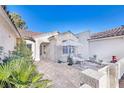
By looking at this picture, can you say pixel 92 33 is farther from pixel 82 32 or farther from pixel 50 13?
pixel 50 13

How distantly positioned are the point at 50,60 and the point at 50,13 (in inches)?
53.8

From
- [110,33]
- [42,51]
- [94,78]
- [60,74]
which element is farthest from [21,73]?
[110,33]

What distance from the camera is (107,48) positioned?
18.7ft

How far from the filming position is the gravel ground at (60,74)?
218 inches

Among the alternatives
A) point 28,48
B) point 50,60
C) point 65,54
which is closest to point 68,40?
point 65,54

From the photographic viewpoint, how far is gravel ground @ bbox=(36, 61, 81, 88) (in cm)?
553

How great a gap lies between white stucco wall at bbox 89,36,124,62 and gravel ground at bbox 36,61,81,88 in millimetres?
806

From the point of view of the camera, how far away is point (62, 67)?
5.70 m

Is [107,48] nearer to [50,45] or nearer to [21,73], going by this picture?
[50,45]

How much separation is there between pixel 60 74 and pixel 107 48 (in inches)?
62.0

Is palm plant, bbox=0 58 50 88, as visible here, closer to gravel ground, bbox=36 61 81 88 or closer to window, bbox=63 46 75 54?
gravel ground, bbox=36 61 81 88

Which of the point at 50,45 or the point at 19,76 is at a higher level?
the point at 50,45

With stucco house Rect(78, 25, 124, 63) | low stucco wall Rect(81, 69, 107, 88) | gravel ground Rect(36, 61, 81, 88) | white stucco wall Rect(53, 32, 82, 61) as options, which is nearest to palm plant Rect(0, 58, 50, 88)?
gravel ground Rect(36, 61, 81, 88)

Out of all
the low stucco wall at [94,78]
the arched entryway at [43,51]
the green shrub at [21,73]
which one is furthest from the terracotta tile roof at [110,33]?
the green shrub at [21,73]
